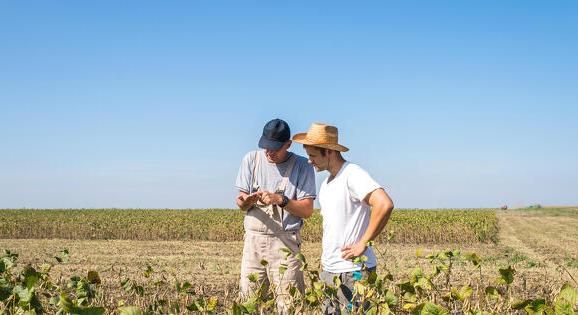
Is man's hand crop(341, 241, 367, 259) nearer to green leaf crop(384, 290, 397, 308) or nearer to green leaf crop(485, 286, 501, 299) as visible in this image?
green leaf crop(485, 286, 501, 299)

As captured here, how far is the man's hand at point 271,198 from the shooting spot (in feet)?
15.8

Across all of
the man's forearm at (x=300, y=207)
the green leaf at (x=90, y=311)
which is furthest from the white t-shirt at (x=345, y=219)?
the green leaf at (x=90, y=311)

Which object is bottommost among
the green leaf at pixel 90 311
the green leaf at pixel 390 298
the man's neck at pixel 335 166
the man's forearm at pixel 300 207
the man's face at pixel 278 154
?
the green leaf at pixel 390 298

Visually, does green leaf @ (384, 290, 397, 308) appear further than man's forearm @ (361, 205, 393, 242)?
No

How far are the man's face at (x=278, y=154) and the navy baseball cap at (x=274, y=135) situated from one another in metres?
0.04

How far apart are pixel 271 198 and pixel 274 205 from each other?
302mm

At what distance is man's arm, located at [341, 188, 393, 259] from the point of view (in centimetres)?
383

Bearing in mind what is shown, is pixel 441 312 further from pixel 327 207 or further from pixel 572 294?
pixel 327 207

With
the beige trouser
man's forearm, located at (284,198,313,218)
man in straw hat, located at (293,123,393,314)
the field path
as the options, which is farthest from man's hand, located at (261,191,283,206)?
the field path

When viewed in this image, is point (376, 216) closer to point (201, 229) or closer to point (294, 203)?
point (294, 203)

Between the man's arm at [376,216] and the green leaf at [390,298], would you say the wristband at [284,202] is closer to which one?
the man's arm at [376,216]

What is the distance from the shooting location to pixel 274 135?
4.97 m

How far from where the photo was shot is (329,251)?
4156 millimetres

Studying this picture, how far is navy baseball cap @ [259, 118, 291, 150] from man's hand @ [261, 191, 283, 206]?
368 millimetres
